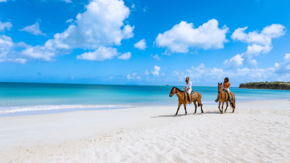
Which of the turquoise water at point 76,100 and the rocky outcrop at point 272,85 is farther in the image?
the rocky outcrop at point 272,85

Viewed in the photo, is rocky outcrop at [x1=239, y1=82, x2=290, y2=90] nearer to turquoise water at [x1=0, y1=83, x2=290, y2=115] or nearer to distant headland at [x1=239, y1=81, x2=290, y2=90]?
distant headland at [x1=239, y1=81, x2=290, y2=90]

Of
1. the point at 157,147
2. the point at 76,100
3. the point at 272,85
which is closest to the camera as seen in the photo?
the point at 157,147

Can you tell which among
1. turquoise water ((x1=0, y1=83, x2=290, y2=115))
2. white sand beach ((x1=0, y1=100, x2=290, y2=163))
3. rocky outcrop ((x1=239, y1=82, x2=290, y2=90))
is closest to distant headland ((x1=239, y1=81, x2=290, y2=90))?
rocky outcrop ((x1=239, y1=82, x2=290, y2=90))

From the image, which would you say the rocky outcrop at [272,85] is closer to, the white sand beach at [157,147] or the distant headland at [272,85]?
the distant headland at [272,85]

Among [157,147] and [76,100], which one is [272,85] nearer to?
[76,100]

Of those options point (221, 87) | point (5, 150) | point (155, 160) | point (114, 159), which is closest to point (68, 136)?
point (5, 150)

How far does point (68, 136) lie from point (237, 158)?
6774 mm

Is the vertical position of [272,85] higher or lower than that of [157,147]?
higher

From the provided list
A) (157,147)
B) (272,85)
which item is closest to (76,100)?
(157,147)

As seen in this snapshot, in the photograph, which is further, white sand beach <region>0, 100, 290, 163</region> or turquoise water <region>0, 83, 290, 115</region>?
turquoise water <region>0, 83, 290, 115</region>

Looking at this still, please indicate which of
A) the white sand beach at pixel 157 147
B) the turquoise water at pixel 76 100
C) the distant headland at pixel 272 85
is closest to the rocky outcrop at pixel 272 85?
the distant headland at pixel 272 85

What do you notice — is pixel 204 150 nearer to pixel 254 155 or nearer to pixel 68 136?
pixel 254 155

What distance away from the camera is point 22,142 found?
629 centimetres

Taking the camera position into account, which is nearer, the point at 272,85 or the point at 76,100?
the point at 76,100
